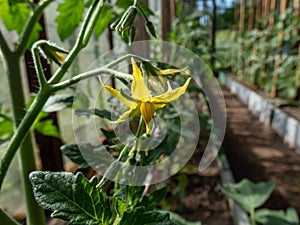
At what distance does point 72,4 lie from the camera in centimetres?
44

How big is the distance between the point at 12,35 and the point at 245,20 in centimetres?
777

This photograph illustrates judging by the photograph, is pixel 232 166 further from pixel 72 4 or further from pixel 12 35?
pixel 72 4

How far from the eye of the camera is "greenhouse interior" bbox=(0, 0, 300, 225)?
256 mm

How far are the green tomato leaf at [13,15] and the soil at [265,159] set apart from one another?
163 centimetres

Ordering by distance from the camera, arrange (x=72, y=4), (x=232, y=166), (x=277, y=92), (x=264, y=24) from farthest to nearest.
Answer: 1. (x=264, y=24)
2. (x=277, y=92)
3. (x=232, y=166)
4. (x=72, y=4)

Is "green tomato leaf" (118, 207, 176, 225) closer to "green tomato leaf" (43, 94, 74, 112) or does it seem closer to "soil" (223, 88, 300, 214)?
"green tomato leaf" (43, 94, 74, 112)

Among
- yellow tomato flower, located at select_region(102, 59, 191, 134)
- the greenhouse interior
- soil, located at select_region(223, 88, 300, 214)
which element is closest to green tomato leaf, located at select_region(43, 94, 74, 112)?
the greenhouse interior

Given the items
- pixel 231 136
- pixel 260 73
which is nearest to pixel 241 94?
pixel 260 73

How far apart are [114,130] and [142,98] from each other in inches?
3.0

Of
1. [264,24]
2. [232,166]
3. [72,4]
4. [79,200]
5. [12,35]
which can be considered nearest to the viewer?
[79,200]

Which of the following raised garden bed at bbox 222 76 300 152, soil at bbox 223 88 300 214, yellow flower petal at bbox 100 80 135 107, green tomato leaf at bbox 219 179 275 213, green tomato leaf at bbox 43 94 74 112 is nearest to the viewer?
yellow flower petal at bbox 100 80 135 107

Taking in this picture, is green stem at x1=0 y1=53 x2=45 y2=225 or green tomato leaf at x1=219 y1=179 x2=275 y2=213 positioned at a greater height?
green stem at x1=0 y1=53 x2=45 y2=225

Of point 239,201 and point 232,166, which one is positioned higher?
point 239,201

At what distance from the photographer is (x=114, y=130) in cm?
30
